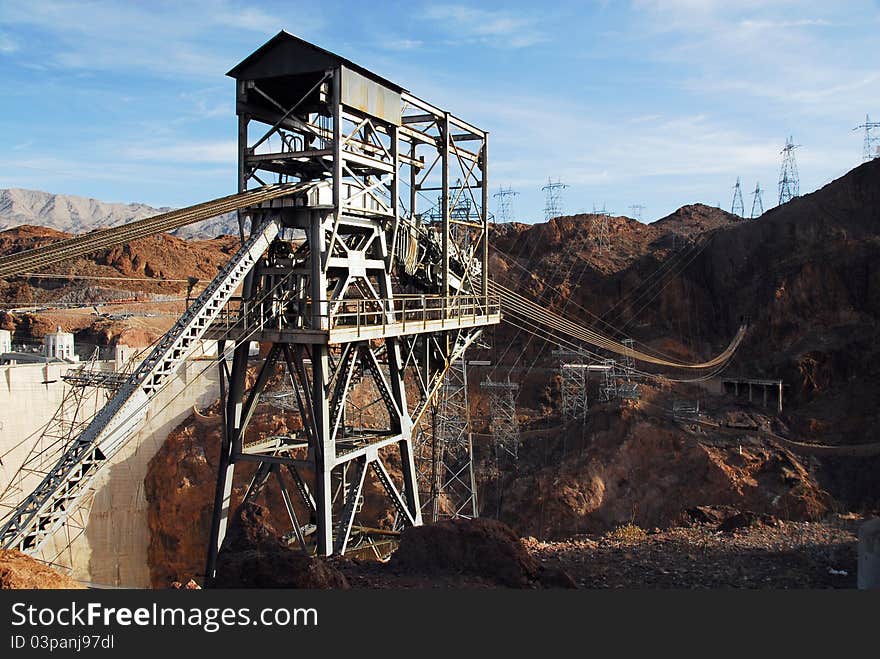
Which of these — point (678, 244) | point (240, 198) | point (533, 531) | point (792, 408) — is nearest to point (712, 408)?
point (792, 408)

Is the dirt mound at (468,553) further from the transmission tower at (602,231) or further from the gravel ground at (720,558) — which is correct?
the transmission tower at (602,231)

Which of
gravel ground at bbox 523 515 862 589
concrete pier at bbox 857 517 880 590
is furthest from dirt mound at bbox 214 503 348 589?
concrete pier at bbox 857 517 880 590

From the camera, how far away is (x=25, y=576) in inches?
232

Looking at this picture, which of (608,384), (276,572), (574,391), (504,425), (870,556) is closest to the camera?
(276,572)

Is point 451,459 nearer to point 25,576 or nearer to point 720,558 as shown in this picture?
point 720,558

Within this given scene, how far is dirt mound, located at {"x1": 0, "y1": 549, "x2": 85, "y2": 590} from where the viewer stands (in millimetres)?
5773

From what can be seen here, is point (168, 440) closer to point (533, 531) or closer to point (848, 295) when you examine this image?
point (533, 531)

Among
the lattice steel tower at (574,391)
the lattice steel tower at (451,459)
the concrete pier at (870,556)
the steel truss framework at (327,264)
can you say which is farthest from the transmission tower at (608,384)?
the concrete pier at (870,556)

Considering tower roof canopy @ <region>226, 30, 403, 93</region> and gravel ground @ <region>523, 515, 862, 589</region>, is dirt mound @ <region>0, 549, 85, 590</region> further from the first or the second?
tower roof canopy @ <region>226, 30, 403, 93</region>

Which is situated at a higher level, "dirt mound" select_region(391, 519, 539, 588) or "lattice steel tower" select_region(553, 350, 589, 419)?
"dirt mound" select_region(391, 519, 539, 588)

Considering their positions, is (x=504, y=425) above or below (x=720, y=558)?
below

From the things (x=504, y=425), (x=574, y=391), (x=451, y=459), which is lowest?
(x=451, y=459)

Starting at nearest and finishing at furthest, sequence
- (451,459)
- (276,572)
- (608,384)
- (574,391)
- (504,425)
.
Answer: (276,572) → (451,459) → (504,425) → (608,384) → (574,391)

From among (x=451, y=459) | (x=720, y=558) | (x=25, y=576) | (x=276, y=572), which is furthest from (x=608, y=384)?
(x=25, y=576)
